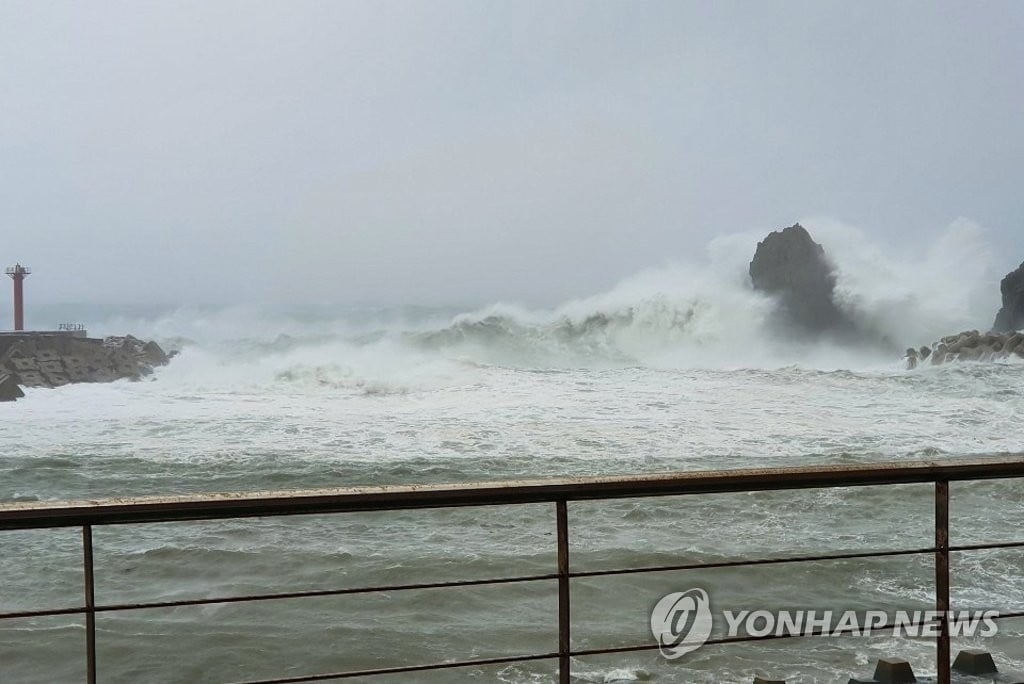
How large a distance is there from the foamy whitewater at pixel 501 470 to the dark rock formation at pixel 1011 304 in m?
1.40

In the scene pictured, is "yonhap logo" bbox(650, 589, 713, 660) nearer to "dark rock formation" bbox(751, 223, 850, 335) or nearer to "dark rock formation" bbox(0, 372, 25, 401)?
"dark rock formation" bbox(0, 372, 25, 401)

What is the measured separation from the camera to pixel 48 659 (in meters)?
3.64

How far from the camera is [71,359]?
1919 cm

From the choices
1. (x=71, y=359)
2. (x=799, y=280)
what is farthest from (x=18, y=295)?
(x=799, y=280)

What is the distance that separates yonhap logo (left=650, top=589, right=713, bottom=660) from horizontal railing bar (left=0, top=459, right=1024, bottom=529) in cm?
214

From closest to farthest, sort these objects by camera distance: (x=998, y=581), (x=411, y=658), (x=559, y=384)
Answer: (x=411, y=658) < (x=998, y=581) < (x=559, y=384)

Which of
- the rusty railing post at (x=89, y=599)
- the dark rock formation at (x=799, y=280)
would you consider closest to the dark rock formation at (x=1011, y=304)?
the dark rock formation at (x=799, y=280)

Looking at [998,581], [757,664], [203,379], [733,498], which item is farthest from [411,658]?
[203,379]

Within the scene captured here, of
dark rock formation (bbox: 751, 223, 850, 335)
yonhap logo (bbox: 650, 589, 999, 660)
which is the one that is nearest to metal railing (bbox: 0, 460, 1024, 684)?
yonhap logo (bbox: 650, 589, 999, 660)

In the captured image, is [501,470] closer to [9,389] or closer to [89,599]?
[89,599]

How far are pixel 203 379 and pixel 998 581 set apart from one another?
1597 cm

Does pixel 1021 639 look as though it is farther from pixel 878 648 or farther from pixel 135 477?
pixel 135 477

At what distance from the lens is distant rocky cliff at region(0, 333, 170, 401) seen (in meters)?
18.3

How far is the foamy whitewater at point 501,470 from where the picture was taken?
3766mm
